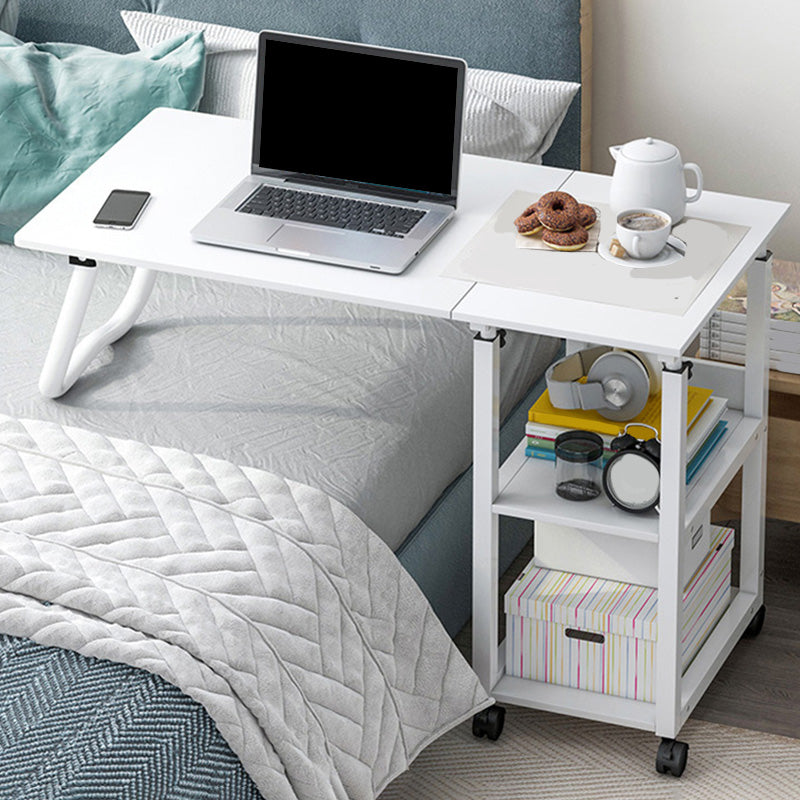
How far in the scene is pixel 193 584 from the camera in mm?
2018

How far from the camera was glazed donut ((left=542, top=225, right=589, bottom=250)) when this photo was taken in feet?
7.33

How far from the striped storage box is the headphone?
0.26 metres

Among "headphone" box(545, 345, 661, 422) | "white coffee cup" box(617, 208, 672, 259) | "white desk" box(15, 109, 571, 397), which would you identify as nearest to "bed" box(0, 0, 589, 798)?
"white desk" box(15, 109, 571, 397)

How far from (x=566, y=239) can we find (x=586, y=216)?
2.8 inches

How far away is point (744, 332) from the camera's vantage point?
2.63m

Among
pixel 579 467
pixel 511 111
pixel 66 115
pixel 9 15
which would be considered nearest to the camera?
pixel 579 467

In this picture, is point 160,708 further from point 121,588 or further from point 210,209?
point 210,209

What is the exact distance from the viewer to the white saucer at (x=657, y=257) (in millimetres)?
2201

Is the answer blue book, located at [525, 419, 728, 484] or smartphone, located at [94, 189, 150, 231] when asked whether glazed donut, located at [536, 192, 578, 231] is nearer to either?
blue book, located at [525, 419, 728, 484]

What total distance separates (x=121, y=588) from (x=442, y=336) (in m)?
0.81

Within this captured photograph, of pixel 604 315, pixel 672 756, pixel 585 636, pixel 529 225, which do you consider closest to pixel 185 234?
pixel 529 225

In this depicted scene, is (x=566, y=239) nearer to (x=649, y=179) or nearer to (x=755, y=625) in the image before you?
(x=649, y=179)

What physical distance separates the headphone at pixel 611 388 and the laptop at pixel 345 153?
1.00ft

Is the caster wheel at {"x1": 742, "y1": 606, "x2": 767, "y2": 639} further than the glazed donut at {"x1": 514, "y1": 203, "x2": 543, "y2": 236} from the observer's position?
Yes
